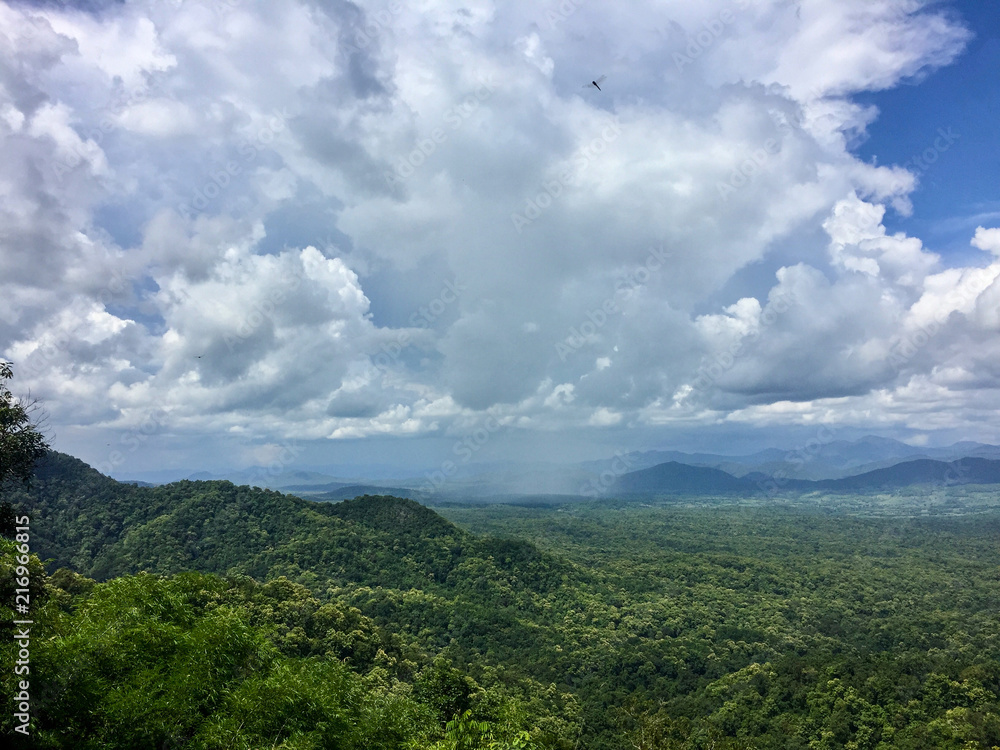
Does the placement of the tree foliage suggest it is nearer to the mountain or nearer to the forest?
the forest

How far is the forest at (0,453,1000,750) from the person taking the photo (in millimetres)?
17031

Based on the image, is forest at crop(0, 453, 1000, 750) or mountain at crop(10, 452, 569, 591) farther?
mountain at crop(10, 452, 569, 591)

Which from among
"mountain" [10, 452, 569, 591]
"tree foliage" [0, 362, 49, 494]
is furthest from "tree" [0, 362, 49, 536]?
"mountain" [10, 452, 569, 591]

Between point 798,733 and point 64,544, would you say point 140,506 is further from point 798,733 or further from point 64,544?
point 798,733

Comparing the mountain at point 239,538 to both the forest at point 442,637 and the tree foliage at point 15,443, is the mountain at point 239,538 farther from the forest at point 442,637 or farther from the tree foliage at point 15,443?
the tree foliage at point 15,443

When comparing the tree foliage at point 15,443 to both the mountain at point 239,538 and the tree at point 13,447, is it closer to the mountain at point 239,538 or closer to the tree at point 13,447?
the tree at point 13,447

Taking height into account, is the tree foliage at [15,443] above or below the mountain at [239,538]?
above

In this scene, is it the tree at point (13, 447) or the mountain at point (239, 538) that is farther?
the mountain at point (239, 538)

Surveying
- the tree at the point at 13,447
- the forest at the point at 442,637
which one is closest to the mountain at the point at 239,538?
the forest at the point at 442,637

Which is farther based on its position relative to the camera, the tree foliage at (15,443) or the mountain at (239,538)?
the mountain at (239,538)

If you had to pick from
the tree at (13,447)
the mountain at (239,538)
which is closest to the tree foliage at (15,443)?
the tree at (13,447)

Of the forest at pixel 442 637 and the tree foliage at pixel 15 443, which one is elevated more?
the tree foliage at pixel 15 443

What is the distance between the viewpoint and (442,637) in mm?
84000

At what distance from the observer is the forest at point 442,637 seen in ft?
55.9
